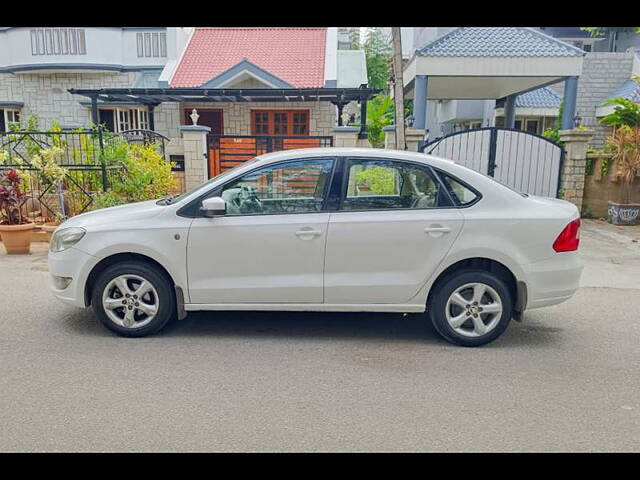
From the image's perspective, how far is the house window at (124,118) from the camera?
1791cm

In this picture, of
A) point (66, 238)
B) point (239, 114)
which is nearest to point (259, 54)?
point (239, 114)

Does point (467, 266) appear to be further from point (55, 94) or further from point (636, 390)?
point (55, 94)

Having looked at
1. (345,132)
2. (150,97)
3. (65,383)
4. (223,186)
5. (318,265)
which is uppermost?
(150,97)

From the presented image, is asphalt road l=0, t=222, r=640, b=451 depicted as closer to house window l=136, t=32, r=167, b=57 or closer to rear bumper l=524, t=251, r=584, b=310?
rear bumper l=524, t=251, r=584, b=310

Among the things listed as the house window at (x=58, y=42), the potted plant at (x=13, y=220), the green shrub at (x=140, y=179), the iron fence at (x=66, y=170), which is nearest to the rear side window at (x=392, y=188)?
the green shrub at (x=140, y=179)

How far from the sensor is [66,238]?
4.80 meters

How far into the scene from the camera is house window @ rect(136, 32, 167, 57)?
17328 mm

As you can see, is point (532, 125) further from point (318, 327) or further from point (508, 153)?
point (318, 327)

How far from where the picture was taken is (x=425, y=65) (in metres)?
12.9

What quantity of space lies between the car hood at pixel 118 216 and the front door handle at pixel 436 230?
93.5 inches

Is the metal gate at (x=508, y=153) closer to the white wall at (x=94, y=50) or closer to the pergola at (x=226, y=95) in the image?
the pergola at (x=226, y=95)
